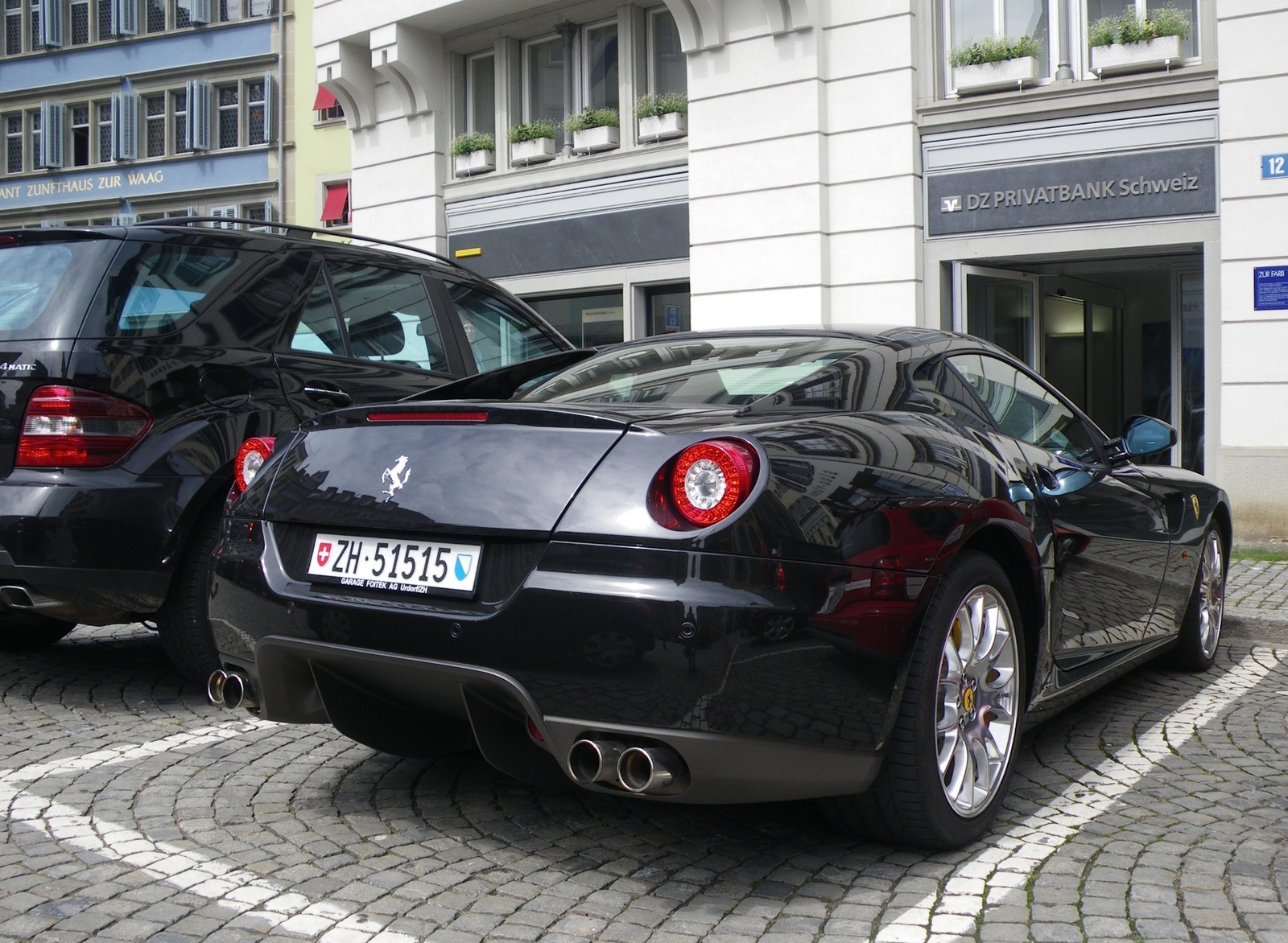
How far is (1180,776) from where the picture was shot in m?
4.07

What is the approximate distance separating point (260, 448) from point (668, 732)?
1.86 meters

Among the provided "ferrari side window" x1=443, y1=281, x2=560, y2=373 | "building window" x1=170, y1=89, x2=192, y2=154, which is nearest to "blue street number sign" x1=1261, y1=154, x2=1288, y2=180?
"ferrari side window" x1=443, y1=281, x2=560, y2=373

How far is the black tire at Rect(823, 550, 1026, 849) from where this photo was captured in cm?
312

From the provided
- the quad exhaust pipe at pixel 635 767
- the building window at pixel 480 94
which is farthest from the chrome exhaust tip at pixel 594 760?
the building window at pixel 480 94

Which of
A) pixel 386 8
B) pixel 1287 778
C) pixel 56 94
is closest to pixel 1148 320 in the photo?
pixel 386 8

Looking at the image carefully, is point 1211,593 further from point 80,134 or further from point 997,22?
point 80,134

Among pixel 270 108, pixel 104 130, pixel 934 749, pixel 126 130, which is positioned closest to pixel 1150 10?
pixel 934 749

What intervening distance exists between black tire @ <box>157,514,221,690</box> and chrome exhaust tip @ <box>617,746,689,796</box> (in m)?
2.53

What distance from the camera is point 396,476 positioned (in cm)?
324

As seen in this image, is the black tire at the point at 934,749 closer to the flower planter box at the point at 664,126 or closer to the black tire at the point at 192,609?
the black tire at the point at 192,609

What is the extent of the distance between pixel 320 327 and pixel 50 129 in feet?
111

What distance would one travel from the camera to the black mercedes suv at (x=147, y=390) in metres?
4.68

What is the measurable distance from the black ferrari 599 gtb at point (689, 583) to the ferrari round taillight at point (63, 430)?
131cm

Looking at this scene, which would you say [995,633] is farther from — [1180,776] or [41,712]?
[41,712]
